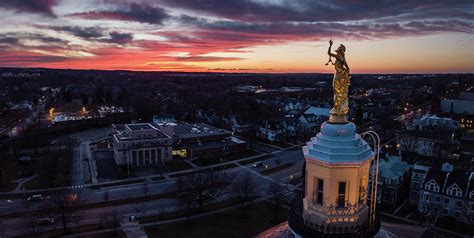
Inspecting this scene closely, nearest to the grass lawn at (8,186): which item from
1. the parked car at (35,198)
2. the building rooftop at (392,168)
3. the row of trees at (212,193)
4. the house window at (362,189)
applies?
the parked car at (35,198)

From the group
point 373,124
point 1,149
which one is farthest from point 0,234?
point 373,124

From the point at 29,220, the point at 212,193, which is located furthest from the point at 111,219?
the point at 212,193

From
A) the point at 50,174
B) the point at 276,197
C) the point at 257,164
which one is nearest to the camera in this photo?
the point at 276,197

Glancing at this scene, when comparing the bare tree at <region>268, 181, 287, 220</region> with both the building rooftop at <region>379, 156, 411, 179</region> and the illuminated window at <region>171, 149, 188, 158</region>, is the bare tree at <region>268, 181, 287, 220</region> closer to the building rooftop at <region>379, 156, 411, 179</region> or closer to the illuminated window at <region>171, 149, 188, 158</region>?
the building rooftop at <region>379, 156, 411, 179</region>

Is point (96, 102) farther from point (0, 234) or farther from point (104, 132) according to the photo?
point (0, 234)

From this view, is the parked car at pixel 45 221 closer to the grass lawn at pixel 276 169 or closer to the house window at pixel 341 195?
the grass lawn at pixel 276 169

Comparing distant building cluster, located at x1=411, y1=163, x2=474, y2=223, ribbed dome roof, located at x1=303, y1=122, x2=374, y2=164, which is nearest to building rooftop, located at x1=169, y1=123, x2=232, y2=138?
distant building cluster, located at x1=411, y1=163, x2=474, y2=223

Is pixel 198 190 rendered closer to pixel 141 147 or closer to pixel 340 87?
pixel 141 147
